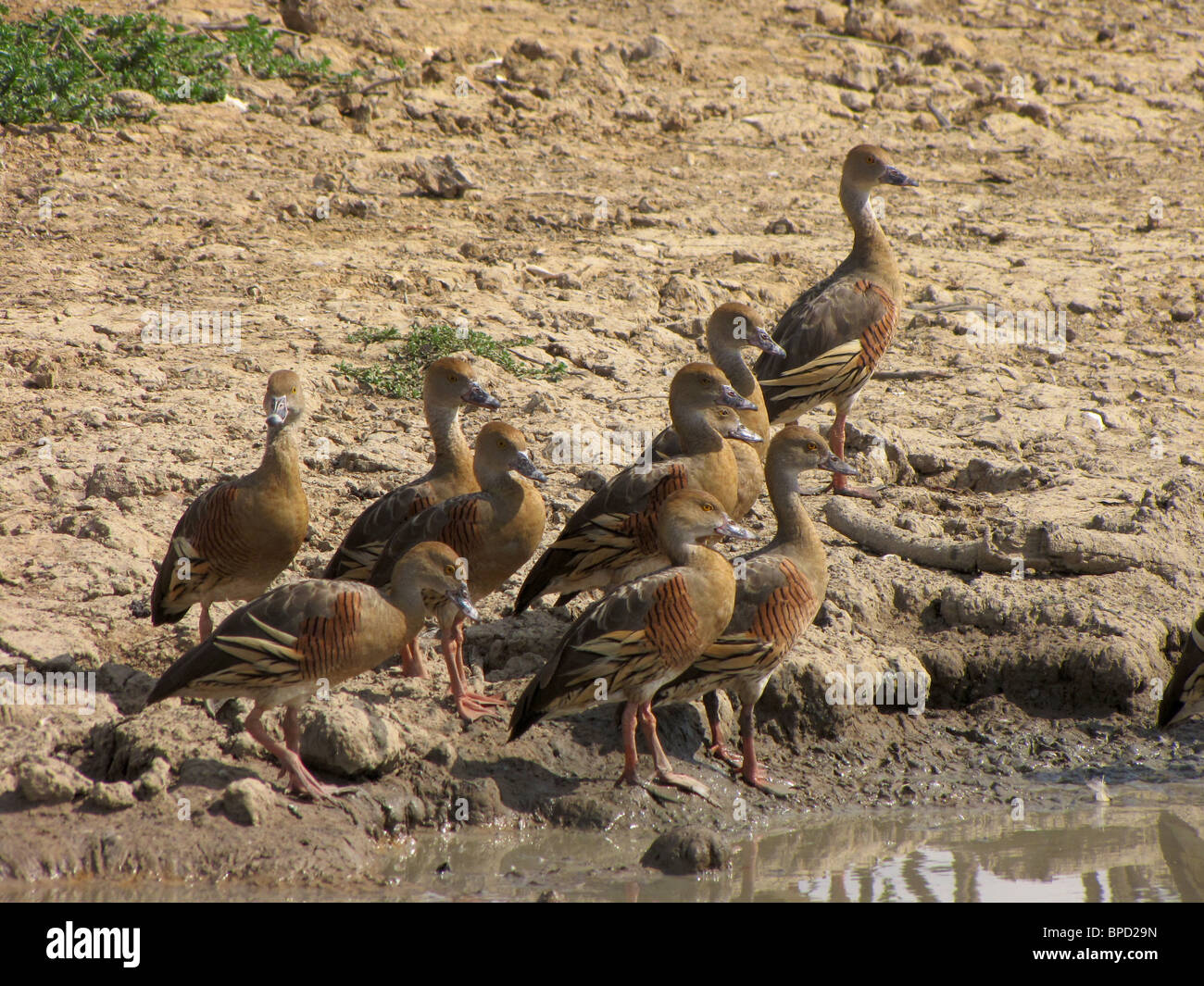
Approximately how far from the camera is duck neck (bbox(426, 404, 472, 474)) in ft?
26.3

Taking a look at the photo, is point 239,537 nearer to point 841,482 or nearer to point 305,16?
point 841,482

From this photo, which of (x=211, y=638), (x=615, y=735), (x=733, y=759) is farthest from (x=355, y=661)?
(x=733, y=759)

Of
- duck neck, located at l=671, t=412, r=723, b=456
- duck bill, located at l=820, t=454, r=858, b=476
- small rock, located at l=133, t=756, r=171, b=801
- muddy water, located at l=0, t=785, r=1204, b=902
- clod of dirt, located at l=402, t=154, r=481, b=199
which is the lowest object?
muddy water, located at l=0, t=785, r=1204, b=902

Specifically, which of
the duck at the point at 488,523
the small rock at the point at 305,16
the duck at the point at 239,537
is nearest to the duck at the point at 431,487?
the duck at the point at 488,523

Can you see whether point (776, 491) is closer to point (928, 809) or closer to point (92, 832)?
point (928, 809)

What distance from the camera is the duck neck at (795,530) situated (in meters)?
7.13

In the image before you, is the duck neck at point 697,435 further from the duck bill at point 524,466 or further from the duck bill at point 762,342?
the duck bill at point 762,342

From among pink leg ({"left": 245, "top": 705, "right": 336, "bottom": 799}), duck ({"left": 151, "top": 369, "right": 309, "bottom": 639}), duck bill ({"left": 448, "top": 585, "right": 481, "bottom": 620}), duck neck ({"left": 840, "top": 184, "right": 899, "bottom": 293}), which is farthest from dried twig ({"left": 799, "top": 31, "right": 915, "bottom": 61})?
pink leg ({"left": 245, "top": 705, "right": 336, "bottom": 799})

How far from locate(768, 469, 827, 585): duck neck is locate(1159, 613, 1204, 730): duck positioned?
5.92 feet

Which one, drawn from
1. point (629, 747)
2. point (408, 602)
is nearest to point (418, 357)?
point (408, 602)

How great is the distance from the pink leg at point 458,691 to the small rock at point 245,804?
1.14 m

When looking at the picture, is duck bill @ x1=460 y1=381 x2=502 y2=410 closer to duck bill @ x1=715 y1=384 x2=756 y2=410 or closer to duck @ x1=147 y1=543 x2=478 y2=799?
duck bill @ x1=715 y1=384 x2=756 y2=410

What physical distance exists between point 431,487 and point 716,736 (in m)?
1.99

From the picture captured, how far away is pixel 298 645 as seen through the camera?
6.12 m
